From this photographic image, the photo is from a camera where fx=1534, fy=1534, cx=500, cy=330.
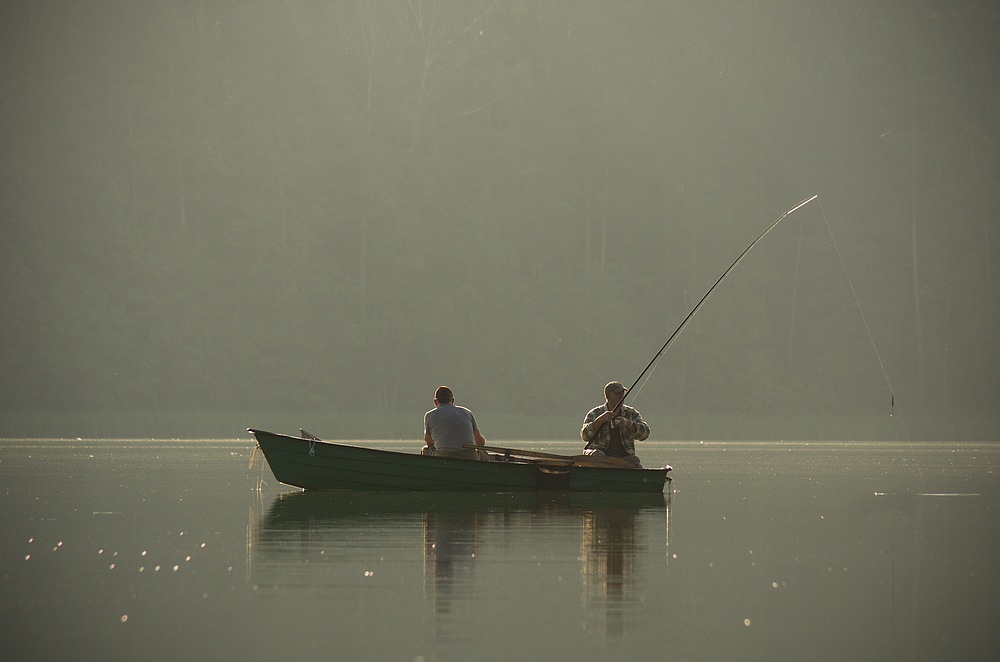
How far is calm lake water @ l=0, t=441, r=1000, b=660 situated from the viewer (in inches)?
359

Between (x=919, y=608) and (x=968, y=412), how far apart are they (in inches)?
4136

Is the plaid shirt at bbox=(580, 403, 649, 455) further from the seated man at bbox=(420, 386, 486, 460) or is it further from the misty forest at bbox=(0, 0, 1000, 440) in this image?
the misty forest at bbox=(0, 0, 1000, 440)

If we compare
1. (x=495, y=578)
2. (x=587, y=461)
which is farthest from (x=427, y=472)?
(x=495, y=578)

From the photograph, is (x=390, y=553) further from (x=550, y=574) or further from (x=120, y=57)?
(x=120, y=57)

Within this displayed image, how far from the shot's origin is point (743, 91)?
496 ft

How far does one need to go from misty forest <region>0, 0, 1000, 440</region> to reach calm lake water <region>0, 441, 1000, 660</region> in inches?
2757

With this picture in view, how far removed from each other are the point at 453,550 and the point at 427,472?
827 cm

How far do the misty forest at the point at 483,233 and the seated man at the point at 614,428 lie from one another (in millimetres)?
67538

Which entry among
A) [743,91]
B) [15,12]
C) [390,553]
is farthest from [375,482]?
[15,12]

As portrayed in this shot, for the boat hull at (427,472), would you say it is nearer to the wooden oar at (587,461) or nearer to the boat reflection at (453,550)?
the wooden oar at (587,461)

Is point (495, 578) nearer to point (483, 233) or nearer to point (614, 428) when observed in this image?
point (614, 428)

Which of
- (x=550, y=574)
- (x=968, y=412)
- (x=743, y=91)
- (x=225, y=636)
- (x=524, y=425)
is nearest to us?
(x=225, y=636)

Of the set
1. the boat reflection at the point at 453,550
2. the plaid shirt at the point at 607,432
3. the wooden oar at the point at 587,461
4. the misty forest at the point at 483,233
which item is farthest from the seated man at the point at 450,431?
the misty forest at the point at 483,233

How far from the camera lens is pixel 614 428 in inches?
881
